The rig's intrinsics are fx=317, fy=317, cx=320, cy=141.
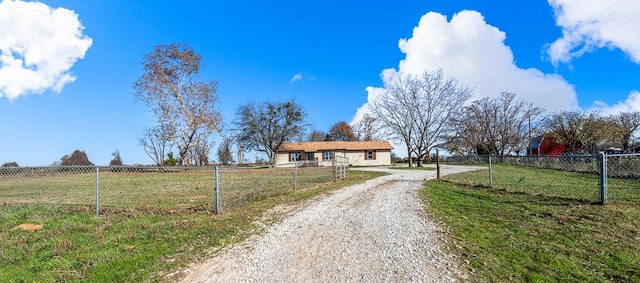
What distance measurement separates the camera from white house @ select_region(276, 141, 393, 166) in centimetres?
4150

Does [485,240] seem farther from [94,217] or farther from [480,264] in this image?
[94,217]

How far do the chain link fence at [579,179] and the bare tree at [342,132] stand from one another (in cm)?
3293

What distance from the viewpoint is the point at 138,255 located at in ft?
14.7

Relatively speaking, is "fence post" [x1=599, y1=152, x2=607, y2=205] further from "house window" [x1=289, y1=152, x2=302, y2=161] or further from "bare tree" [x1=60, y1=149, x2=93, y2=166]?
"bare tree" [x1=60, y1=149, x2=93, y2=166]

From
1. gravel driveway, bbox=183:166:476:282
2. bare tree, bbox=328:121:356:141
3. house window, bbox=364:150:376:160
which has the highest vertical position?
bare tree, bbox=328:121:356:141

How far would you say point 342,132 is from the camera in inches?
2279

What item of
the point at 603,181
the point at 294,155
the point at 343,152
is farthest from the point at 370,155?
the point at 603,181

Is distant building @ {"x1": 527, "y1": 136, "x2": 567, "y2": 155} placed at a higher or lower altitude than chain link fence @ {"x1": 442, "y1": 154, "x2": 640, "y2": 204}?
higher

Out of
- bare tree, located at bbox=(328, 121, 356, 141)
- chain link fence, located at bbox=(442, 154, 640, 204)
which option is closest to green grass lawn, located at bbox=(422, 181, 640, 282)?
chain link fence, located at bbox=(442, 154, 640, 204)

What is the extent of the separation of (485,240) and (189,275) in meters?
4.33

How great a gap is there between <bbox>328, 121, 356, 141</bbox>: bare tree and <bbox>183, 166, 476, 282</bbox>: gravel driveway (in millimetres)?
50539

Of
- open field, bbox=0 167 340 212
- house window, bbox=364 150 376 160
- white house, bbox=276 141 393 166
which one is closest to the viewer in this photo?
open field, bbox=0 167 340 212

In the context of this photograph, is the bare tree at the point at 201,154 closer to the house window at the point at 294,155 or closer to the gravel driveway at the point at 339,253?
the house window at the point at 294,155

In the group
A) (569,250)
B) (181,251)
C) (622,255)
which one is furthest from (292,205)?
(622,255)
